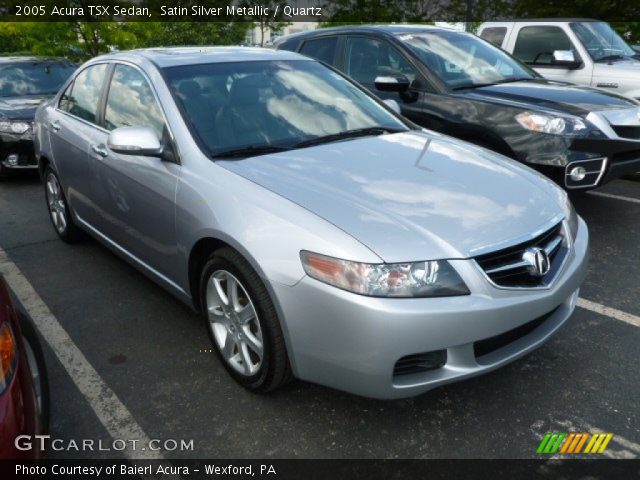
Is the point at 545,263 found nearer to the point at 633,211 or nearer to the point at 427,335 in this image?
the point at 427,335

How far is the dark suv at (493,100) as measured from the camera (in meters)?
4.49

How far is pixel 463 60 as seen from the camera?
547 centimetres

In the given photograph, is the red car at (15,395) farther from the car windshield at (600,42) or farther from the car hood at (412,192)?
the car windshield at (600,42)

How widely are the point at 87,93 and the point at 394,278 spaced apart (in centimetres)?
313

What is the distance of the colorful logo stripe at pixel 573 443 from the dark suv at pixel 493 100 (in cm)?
255

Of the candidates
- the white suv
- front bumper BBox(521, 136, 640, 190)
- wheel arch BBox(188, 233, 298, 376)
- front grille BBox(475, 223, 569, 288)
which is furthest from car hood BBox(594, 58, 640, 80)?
wheel arch BBox(188, 233, 298, 376)

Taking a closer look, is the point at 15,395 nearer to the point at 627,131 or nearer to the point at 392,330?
the point at 392,330

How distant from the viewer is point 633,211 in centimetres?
530

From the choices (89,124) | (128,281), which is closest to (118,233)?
(128,281)

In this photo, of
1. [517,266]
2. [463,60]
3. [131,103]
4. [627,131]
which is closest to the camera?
[517,266]

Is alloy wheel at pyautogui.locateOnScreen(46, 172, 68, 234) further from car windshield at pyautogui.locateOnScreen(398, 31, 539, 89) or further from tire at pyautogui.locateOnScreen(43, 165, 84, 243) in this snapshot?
car windshield at pyautogui.locateOnScreen(398, 31, 539, 89)

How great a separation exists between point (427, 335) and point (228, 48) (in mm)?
2616

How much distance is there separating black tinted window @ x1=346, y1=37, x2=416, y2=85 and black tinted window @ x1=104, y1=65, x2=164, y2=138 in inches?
106

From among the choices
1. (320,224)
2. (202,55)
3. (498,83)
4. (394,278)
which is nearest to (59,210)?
(202,55)
